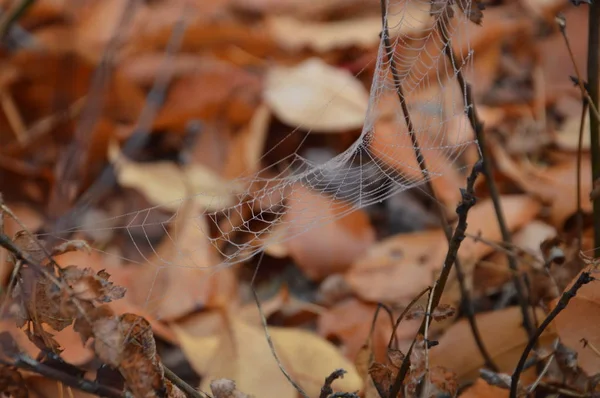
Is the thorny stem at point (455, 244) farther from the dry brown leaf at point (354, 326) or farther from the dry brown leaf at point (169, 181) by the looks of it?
the dry brown leaf at point (169, 181)

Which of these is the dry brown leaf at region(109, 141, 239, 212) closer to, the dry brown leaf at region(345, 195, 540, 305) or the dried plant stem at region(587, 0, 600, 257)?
the dry brown leaf at region(345, 195, 540, 305)

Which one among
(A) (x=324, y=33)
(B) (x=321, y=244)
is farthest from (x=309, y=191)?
(A) (x=324, y=33)

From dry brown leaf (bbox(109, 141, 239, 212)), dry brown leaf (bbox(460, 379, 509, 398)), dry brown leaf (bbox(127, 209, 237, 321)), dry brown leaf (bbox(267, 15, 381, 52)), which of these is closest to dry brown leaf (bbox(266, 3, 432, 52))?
dry brown leaf (bbox(267, 15, 381, 52))

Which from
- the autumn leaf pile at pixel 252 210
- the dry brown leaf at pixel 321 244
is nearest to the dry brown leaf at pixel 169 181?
the autumn leaf pile at pixel 252 210

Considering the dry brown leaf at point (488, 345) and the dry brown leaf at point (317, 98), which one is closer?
the dry brown leaf at point (488, 345)

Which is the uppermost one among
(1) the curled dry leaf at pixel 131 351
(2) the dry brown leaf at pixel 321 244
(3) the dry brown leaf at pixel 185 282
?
(1) the curled dry leaf at pixel 131 351

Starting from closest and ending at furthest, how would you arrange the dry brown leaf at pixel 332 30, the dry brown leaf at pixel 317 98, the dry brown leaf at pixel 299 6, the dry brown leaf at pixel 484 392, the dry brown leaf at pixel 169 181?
1. the dry brown leaf at pixel 484 392
2. the dry brown leaf at pixel 169 181
3. the dry brown leaf at pixel 317 98
4. the dry brown leaf at pixel 332 30
5. the dry brown leaf at pixel 299 6
